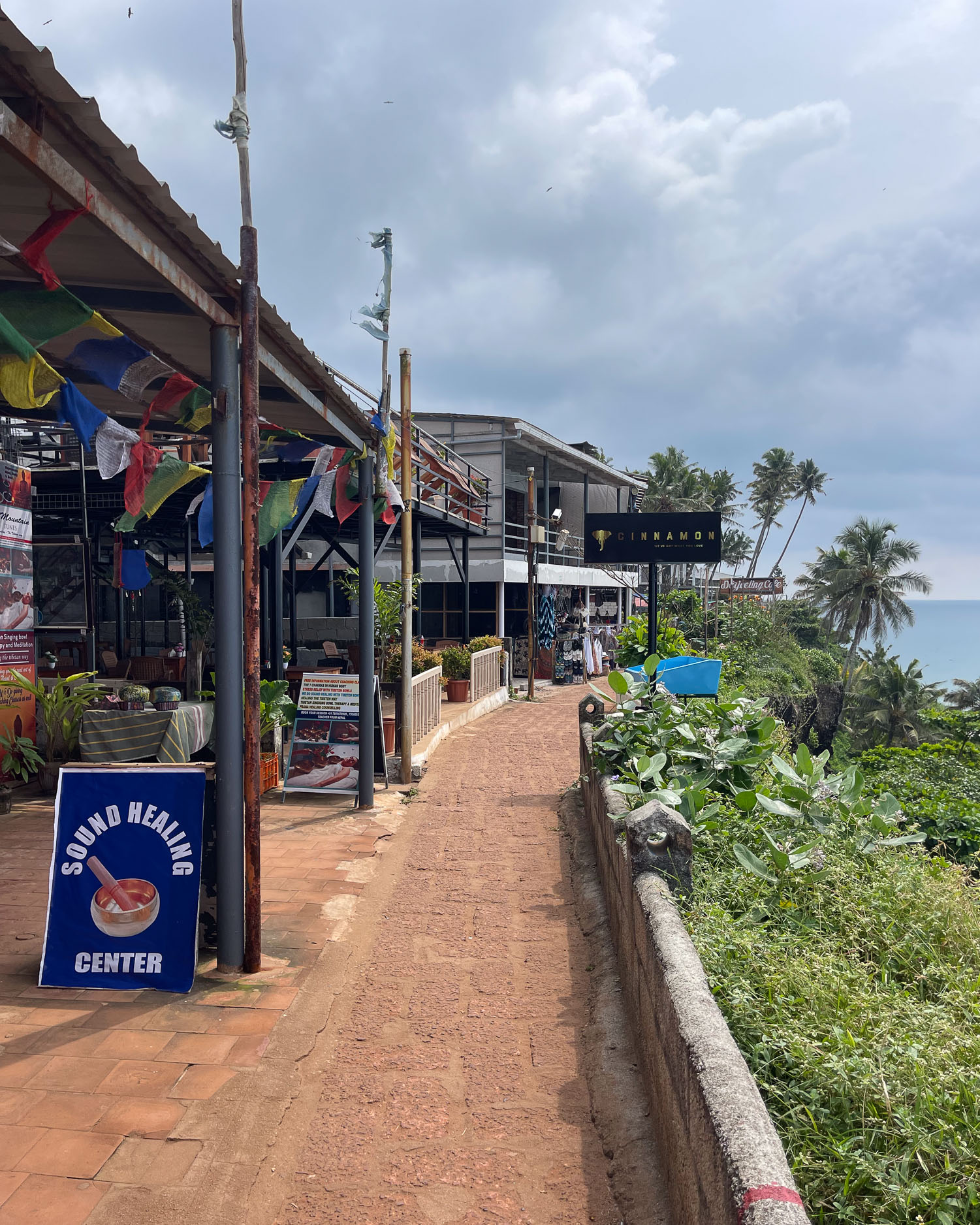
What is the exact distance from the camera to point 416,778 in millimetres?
9391

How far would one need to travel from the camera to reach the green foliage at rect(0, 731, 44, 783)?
7.92 metres

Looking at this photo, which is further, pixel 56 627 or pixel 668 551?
pixel 668 551

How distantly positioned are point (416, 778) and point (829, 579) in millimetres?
44982

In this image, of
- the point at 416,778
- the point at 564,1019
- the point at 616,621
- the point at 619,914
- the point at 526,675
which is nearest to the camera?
the point at 564,1019

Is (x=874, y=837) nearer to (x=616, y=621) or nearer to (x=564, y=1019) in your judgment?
(x=564, y=1019)

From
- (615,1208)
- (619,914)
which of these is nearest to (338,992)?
(619,914)

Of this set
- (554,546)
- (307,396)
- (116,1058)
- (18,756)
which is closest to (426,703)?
(18,756)

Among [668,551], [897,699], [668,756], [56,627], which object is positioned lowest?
[897,699]

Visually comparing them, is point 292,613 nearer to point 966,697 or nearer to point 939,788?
point 939,788

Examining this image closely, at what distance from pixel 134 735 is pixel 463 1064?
5144 mm

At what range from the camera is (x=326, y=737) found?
323 inches

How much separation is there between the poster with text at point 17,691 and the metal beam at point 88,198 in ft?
17.7

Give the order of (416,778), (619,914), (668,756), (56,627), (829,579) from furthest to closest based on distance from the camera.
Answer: (829,579) → (56,627) → (416,778) → (668,756) → (619,914)

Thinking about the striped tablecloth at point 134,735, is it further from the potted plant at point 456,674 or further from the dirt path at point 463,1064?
the potted plant at point 456,674
